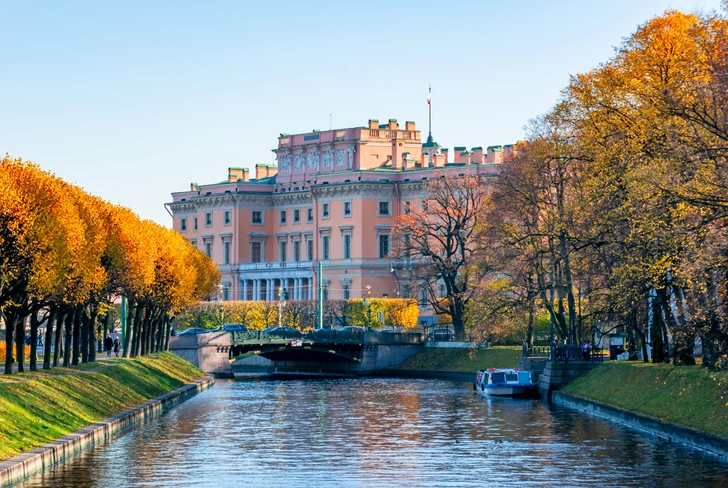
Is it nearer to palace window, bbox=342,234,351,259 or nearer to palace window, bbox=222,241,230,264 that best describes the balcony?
palace window, bbox=222,241,230,264

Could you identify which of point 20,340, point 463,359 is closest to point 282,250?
point 463,359

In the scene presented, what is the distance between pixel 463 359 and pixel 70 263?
164 ft

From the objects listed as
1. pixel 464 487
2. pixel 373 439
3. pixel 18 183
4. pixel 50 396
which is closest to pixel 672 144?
pixel 464 487

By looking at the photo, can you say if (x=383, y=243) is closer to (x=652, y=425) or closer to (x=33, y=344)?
(x=33, y=344)

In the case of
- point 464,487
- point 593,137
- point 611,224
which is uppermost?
point 593,137

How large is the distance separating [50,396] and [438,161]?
4140 inches

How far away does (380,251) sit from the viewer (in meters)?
146

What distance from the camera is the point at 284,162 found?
161125 mm

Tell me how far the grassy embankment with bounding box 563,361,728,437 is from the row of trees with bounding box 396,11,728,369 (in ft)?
3.12

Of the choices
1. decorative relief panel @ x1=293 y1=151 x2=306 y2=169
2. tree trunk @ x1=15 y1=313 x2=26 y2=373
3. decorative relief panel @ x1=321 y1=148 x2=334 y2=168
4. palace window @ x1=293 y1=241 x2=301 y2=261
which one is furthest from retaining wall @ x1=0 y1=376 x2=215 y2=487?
decorative relief panel @ x1=293 y1=151 x2=306 y2=169

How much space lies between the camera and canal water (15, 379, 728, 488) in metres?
36.3

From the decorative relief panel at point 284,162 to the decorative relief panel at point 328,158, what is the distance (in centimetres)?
612

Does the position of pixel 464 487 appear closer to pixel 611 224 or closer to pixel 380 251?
pixel 611 224

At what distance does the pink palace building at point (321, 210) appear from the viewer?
145875mm
